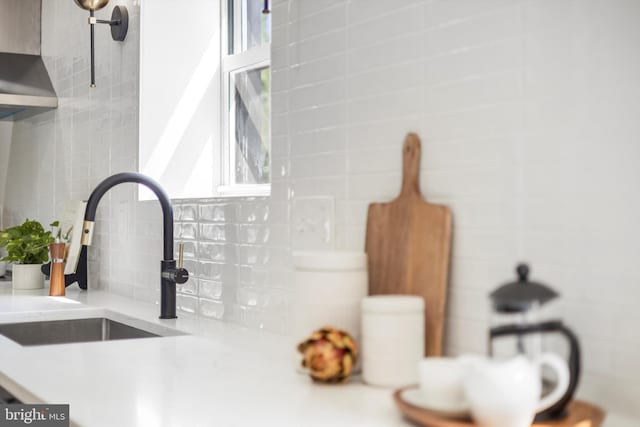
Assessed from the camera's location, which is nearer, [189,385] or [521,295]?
[521,295]

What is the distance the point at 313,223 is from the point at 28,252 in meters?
1.64

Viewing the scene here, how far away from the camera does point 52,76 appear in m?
3.32

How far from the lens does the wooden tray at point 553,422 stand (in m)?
0.98

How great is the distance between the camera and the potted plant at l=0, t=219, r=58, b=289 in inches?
112

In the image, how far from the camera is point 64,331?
2289mm

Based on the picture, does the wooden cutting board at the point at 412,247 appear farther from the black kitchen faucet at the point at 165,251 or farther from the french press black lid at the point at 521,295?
the black kitchen faucet at the point at 165,251

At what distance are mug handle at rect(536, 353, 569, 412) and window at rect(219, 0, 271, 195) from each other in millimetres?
1442

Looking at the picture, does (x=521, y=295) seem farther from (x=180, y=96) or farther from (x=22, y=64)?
(x=22, y=64)

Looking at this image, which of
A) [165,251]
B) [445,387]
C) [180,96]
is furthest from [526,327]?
[180,96]

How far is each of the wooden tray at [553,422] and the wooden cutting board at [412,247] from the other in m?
0.27

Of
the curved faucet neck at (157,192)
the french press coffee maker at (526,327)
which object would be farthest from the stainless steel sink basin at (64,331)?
the french press coffee maker at (526,327)

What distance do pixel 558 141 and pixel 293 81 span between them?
77cm

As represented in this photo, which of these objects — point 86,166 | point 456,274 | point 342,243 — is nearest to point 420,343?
point 456,274

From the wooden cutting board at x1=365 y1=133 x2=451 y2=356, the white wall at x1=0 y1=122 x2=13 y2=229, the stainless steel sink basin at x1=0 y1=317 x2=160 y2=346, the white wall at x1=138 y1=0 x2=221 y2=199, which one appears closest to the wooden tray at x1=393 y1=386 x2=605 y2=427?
the wooden cutting board at x1=365 y1=133 x2=451 y2=356
